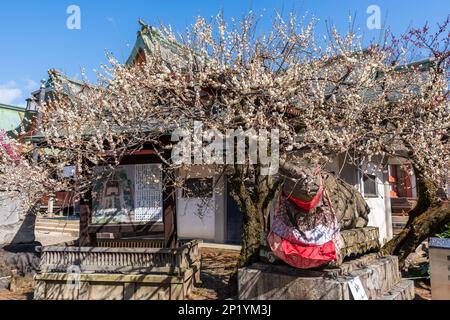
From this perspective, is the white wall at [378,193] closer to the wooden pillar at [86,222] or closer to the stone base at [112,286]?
the stone base at [112,286]

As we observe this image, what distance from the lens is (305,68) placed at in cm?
595

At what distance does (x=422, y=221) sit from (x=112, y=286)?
670cm

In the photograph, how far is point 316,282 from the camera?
4.11m

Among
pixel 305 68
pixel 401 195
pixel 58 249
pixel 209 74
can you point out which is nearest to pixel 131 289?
pixel 58 249

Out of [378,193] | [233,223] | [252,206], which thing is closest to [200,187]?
[233,223]

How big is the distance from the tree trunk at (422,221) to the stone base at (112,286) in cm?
455

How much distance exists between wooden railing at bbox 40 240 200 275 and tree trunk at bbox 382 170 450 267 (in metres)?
4.47

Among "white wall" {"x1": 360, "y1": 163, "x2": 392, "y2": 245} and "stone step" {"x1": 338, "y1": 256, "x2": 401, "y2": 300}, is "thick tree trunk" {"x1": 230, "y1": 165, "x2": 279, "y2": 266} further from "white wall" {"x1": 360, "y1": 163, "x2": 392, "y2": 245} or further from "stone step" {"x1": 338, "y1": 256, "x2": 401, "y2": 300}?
"white wall" {"x1": 360, "y1": 163, "x2": 392, "y2": 245}

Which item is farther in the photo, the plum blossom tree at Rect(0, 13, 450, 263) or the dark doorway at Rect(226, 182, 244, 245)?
the dark doorway at Rect(226, 182, 244, 245)

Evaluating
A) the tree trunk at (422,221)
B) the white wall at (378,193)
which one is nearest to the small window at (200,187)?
the white wall at (378,193)

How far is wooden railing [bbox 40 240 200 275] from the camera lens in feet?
19.6

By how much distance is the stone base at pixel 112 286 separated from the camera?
5.74 meters

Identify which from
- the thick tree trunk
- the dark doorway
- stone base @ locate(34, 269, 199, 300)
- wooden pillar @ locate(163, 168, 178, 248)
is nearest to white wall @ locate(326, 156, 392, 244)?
the dark doorway
